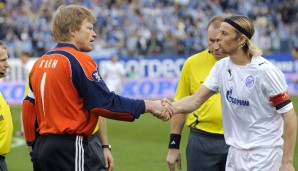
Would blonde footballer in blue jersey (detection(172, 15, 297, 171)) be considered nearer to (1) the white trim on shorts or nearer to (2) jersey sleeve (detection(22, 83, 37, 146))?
(1) the white trim on shorts

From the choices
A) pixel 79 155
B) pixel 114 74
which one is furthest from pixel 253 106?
pixel 114 74

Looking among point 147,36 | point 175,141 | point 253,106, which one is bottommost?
point 147,36

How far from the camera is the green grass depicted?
1288cm

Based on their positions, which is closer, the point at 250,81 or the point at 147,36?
the point at 250,81

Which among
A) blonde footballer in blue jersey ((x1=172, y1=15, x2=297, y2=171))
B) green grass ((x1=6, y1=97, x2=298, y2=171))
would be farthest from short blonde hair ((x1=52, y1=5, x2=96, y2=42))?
green grass ((x1=6, y1=97, x2=298, y2=171))

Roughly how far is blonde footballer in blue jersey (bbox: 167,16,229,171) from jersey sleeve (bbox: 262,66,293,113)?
1.29 meters

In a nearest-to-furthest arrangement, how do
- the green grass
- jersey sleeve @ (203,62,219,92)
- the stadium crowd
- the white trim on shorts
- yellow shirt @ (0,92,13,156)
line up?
the white trim on shorts < jersey sleeve @ (203,62,219,92) < yellow shirt @ (0,92,13,156) < the green grass < the stadium crowd

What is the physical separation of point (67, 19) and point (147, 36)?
26865 millimetres

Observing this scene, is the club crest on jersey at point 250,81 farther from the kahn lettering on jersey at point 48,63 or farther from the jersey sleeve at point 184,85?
the kahn lettering on jersey at point 48,63

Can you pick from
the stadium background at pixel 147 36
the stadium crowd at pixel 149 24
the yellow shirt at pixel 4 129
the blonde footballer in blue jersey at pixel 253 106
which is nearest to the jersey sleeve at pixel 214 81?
the blonde footballer in blue jersey at pixel 253 106

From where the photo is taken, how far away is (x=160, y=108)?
19.9ft

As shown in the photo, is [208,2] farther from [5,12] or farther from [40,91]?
[40,91]

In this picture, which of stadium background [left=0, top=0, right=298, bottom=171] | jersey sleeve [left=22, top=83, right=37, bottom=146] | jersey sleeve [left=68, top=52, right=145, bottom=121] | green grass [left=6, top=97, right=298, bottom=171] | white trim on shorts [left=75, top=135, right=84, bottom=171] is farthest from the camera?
stadium background [left=0, top=0, right=298, bottom=171]

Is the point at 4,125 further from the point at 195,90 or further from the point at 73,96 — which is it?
the point at 195,90
